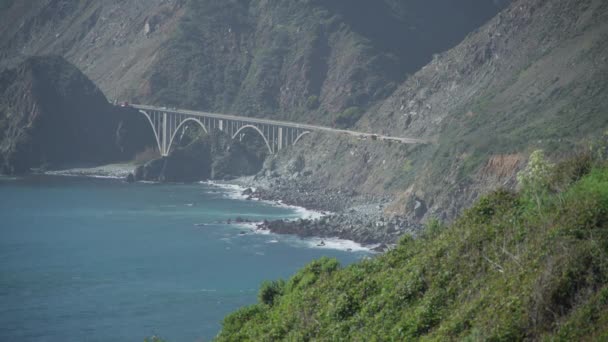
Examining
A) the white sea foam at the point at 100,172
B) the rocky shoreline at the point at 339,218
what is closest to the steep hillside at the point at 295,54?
the white sea foam at the point at 100,172

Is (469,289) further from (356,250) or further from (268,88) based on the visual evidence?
(268,88)

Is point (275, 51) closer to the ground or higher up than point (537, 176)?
higher up

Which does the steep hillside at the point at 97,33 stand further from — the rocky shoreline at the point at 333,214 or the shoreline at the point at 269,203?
the rocky shoreline at the point at 333,214

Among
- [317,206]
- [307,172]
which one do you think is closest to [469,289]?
[317,206]

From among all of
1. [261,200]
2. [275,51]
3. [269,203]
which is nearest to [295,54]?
[275,51]

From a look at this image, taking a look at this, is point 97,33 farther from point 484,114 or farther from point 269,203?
point 484,114

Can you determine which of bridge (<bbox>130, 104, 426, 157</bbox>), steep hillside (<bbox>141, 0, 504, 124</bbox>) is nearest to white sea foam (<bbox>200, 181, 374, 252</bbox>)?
bridge (<bbox>130, 104, 426, 157</bbox>)
